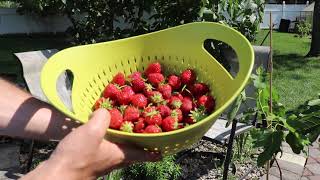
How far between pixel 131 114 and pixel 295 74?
7060 mm

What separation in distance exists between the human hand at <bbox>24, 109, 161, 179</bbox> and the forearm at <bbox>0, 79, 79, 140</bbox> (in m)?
0.28

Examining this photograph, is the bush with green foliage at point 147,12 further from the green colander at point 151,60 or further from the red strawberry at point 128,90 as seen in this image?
the red strawberry at point 128,90

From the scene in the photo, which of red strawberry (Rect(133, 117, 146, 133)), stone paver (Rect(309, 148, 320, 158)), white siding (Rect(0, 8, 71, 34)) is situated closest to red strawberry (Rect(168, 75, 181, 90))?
red strawberry (Rect(133, 117, 146, 133))

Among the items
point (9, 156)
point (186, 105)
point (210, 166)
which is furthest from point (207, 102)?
point (9, 156)

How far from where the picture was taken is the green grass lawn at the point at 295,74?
681 cm

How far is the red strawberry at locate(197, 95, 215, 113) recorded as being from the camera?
74.4 inches

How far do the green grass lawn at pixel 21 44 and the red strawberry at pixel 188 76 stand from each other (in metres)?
6.95

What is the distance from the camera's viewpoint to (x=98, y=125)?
1.44 meters

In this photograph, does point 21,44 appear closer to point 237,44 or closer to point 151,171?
point 151,171

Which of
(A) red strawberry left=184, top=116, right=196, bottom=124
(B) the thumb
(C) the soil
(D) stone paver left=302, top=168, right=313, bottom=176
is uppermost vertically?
(B) the thumb

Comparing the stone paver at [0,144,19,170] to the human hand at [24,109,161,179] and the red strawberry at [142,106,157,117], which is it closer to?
the red strawberry at [142,106,157,117]

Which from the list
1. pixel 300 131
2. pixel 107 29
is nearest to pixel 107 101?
pixel 300 131

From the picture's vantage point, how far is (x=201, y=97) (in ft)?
6.37

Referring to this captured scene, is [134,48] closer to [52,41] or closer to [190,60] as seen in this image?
[190,60]
